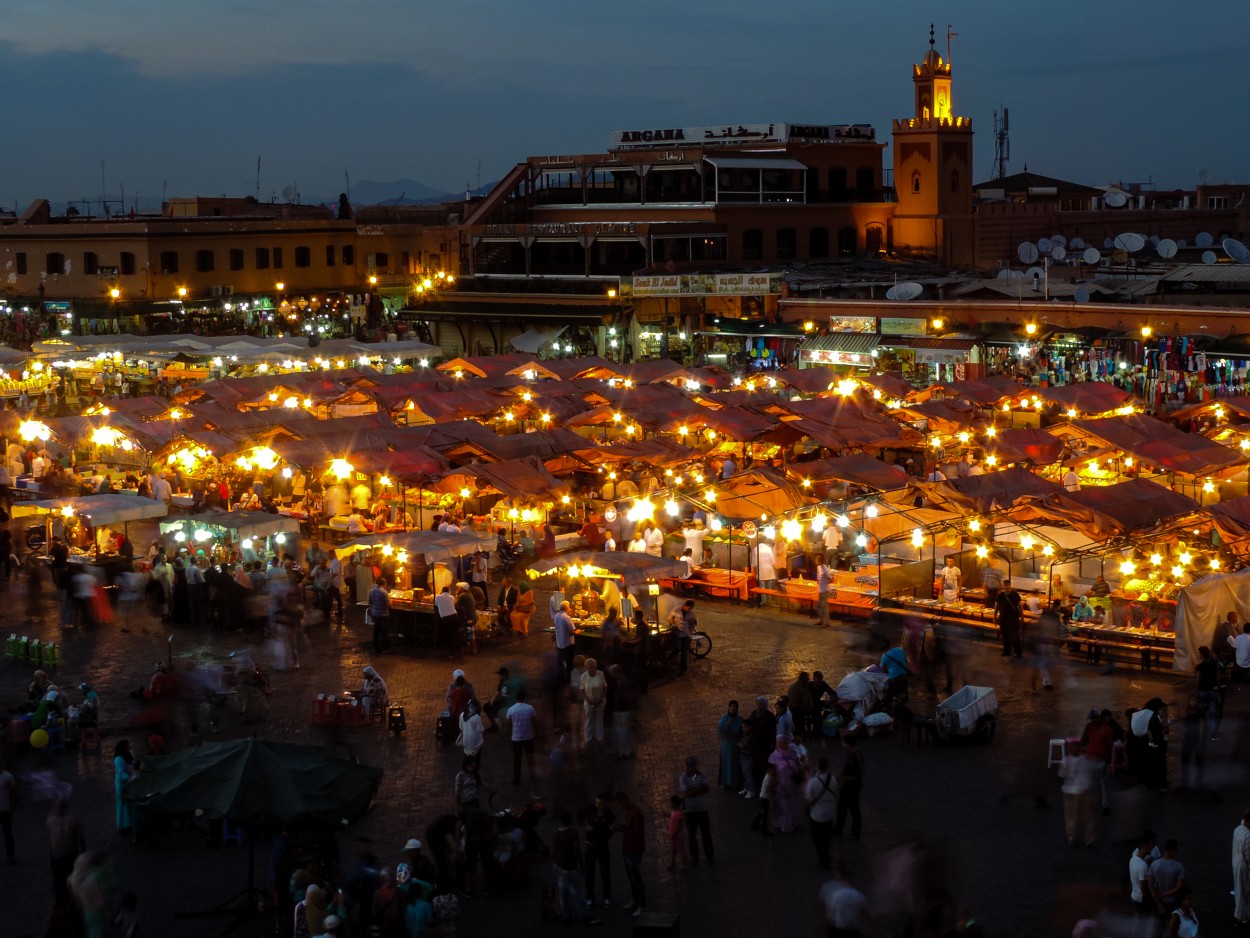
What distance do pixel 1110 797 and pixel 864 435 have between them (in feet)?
49.2

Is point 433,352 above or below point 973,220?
below

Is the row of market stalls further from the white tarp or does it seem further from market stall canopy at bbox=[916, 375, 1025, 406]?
the white tarp

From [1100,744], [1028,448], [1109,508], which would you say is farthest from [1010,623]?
[1028,448]

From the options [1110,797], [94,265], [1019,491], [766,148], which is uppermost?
[766,148]

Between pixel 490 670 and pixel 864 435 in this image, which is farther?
pixel 864 435

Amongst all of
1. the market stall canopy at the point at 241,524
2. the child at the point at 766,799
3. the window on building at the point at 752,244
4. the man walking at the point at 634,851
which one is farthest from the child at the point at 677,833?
the window on building at the point at 752,244

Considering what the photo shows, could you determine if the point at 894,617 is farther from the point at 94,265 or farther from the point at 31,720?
the point at 94,265

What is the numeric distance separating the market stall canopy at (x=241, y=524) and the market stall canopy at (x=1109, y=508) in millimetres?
9596

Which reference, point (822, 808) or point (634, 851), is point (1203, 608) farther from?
point (634, 851)

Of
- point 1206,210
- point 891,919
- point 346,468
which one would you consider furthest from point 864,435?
point 1206,210

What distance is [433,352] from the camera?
44219 mm

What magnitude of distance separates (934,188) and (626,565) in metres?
42.6

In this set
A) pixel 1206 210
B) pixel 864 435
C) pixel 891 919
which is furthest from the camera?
pixel 1206 210

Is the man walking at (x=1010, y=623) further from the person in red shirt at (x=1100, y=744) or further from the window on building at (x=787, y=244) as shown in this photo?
the window on building at (x=787, y=244)
